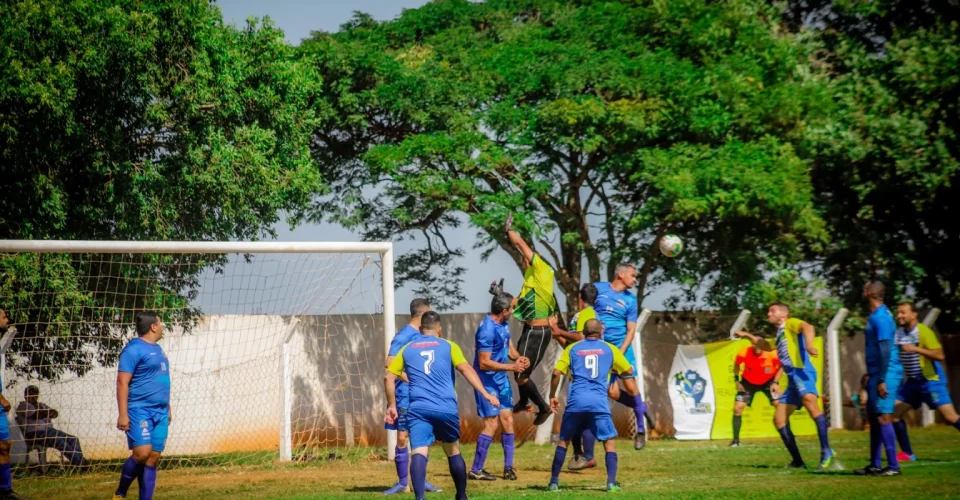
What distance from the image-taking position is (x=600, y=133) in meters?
20.6

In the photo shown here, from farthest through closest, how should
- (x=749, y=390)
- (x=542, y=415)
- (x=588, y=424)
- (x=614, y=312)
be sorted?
(x=749, y=390), (x=542, y=415), (x=614, y=312), (x=588, y=424)

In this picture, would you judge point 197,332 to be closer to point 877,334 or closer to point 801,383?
point 801,383

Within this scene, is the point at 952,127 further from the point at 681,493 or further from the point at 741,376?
the point at 681,493

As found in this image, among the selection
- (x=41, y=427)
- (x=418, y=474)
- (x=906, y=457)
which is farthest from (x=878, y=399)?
(x=41, y=427)

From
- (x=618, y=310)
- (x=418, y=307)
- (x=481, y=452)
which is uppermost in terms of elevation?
(x=618, y=310)

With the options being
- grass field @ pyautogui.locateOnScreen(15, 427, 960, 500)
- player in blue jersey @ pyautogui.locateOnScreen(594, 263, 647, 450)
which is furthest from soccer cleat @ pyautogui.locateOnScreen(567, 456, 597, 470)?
player in blue jersey @ pyautogui.locateOnScreen(594, 263, 647, 450)

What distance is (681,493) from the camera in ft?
33.7

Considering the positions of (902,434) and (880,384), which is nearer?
(880,384)

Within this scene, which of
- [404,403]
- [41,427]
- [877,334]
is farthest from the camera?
[41,427]

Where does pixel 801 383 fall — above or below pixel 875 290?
below

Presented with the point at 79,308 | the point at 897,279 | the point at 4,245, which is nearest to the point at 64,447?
the point at 79,308

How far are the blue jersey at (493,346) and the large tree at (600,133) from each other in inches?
291

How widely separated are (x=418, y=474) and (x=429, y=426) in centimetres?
45

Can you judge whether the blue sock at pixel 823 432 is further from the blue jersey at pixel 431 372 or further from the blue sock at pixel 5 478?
the blue sock at pixel 5 478
